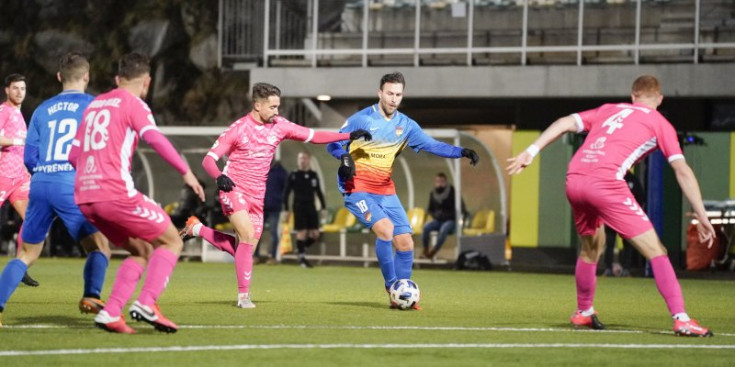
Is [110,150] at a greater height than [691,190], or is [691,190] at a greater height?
[110,150]

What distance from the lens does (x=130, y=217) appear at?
29.0 ft

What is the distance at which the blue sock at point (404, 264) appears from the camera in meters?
12.8

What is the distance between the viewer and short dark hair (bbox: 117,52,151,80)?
912 centimetres

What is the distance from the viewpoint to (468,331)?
10031 millimetres

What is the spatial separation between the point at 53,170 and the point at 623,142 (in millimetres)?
4205

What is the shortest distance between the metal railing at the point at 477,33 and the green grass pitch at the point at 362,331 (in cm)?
1057

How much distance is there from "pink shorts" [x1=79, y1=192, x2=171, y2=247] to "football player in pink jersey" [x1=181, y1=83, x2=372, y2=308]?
341 centimetres

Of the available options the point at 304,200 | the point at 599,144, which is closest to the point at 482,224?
the point at 304,200

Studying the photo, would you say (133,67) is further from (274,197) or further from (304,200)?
(304,200)

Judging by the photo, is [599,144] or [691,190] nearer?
[691,190]

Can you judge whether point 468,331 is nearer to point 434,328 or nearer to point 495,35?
point 434,328

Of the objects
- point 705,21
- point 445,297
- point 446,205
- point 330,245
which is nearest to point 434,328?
point 445,297

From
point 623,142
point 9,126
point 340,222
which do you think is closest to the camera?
point 623,142

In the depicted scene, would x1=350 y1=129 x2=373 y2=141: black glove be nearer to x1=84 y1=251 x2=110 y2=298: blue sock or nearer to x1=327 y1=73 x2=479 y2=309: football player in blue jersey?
x1=327 y1=73 x2=479 y2=309: football player in blue jersey
